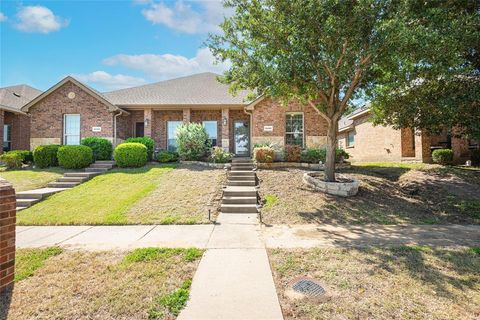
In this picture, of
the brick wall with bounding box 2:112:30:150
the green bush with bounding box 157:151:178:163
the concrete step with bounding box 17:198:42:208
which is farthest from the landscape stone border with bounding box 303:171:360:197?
the brick wall with bounding box 2:112:30:150

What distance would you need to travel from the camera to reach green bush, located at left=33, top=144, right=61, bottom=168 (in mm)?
13195

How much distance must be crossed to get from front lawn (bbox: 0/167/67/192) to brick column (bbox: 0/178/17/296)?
8.44 metres

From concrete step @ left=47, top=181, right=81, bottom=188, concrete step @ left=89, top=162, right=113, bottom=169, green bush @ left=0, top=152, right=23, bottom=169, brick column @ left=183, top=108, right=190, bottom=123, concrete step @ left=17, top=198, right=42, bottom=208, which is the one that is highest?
brick column @ left=183, top=108, right=190, bottom=123

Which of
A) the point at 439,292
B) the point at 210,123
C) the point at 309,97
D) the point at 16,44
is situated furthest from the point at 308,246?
the point at 16,44

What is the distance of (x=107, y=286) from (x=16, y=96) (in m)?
22.8

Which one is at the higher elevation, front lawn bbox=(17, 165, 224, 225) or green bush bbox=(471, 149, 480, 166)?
green bush bbox=(471, 149, 480, 166)

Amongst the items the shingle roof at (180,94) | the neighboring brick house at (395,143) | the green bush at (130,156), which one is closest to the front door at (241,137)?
the shingle roof at (180,94)

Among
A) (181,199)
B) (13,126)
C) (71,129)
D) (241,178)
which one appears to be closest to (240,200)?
(181,199)

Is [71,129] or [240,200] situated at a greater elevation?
[71,129]

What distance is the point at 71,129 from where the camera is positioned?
15.4 m

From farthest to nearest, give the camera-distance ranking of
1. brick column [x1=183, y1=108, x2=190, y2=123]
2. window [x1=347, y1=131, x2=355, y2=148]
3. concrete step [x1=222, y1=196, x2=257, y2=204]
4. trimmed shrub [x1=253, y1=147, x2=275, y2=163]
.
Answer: window [x1=347, y1=131, x2=355, y2=148], brick column [x1=183, y1=108, x2=190, y2=123], trimmed shrub [x1=253, y1=147, x2=275, y2=163], concrete step [x1=222, y1=196, x2=257, y2=204]

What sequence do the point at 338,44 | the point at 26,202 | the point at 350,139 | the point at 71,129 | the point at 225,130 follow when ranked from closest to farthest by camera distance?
1. the point at 338,44
2. the point at 26,202
3. the point at 71,129
4. the point at 225,130
5. the point at 350,139

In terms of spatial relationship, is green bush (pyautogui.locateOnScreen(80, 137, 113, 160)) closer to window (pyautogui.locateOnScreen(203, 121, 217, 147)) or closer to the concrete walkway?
window (pyautogui.locateOnScreen(203, 121, 217, 147))

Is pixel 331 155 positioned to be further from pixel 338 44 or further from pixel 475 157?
pixel 475 157
